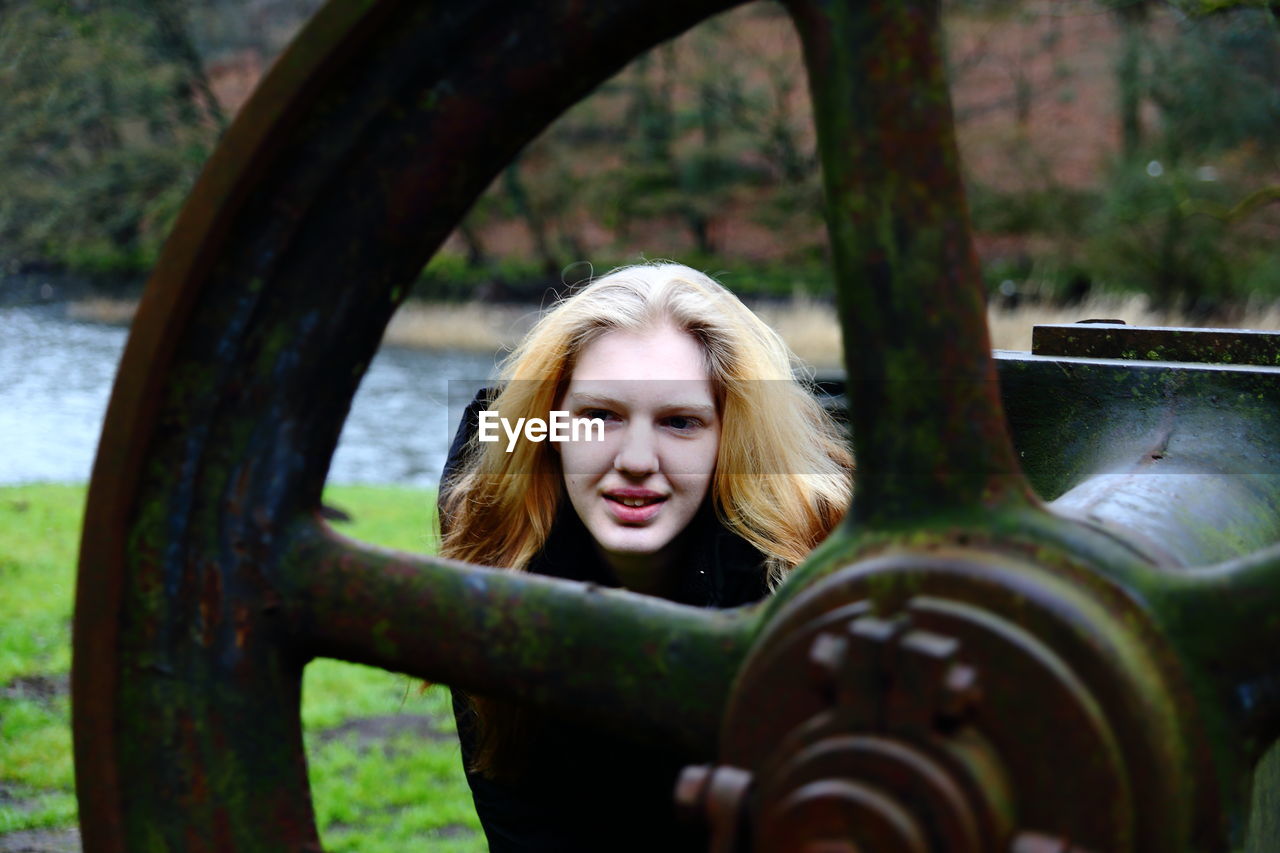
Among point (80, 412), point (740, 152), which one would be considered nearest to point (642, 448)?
point (80, 412)

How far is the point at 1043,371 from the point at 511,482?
839 millimetres

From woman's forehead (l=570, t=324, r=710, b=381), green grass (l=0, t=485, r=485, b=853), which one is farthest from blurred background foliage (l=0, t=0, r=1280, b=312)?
woman's forehead (l=570, t=324, r=710, b=381)

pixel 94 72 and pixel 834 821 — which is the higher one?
pixel 94 72

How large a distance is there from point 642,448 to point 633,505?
8 centimetres

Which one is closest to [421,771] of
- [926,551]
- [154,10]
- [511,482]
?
[511,482]

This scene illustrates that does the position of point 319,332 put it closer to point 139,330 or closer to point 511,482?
point 139,330

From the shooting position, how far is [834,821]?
30.0 inches

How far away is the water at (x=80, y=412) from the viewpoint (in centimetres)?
906

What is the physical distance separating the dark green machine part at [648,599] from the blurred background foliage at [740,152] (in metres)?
6.12

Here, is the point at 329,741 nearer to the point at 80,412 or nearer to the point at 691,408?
the point at 691,408

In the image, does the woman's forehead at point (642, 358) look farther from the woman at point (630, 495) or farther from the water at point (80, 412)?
the water at point (80, 412)

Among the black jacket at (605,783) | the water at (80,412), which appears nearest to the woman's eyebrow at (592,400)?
the black jacket at (605,783)

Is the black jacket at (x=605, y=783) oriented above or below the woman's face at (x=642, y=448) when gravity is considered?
→ below

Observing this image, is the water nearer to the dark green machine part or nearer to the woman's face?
the woman's face
